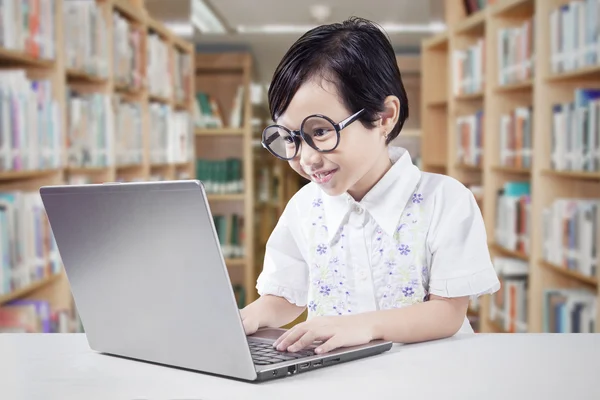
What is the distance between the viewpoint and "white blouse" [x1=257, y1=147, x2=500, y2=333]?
1132mm

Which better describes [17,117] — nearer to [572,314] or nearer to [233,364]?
[233,364]

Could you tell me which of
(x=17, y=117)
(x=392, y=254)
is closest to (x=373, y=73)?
(x=392, y=254)

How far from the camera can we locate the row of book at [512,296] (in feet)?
10.9

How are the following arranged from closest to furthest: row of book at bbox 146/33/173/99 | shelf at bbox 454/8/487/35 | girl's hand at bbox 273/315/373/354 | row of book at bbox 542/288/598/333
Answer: girl's hand at bbox 273/315/373/354
row of book at bbox 542/288/598/333
shelf at bbox 454/8/487/35
row of book at bbox 146/33/173/99

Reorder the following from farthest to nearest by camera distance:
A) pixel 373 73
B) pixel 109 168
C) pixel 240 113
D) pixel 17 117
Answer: pixel 240 113, pixel 109 168, pixel 17 117, pixel 373 73

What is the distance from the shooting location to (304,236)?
132 cm

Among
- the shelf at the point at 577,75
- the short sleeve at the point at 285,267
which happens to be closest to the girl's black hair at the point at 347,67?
the short sleeve at the point at 285,267


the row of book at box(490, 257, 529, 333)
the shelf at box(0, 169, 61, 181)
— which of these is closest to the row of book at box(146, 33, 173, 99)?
the shelf at box(0, 169, 61, 181)

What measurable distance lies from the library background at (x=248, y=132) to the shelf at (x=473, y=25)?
0.02 metres

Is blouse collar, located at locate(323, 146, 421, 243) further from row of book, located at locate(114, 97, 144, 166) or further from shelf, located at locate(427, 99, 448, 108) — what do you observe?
shelf, located at locate(427, 99, 448, 108)

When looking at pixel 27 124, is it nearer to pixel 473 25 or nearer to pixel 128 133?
pixel 128 133

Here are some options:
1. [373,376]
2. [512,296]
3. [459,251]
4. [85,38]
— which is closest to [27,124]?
[85,38]

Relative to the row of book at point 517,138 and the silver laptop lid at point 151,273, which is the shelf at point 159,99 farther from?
the silver laptop lid at point 151,273

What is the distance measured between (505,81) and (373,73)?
2549 mm
